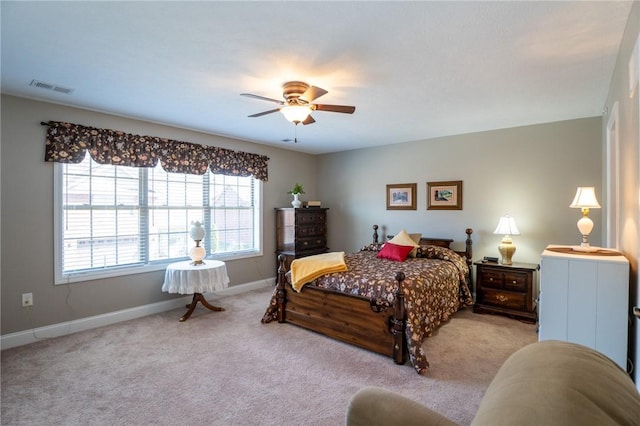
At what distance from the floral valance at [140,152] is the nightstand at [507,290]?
3.76m

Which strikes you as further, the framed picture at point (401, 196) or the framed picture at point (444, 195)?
the framed picture at point (401, 196)

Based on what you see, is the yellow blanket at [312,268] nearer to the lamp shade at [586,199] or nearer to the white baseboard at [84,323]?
the white baseboard at [84,323]

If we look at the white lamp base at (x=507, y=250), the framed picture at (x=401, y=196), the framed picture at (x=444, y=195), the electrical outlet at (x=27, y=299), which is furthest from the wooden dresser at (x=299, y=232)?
the electrical outlet at (x=27, y=299)

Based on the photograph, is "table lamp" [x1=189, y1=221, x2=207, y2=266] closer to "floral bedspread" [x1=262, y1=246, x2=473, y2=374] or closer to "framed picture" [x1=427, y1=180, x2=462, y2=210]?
"floral bedspread" [x1=262, y1=246, x2=473, y2=374]

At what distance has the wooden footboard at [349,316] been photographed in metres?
2.81

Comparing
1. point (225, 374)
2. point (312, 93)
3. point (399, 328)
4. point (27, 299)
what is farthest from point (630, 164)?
point (27, 299)

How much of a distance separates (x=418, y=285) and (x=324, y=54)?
89.0 inches

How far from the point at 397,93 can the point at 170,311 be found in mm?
3901

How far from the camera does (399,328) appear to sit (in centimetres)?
279

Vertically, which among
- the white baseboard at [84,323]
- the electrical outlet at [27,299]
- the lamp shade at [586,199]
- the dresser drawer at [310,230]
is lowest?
the white baseboard at [84,323]

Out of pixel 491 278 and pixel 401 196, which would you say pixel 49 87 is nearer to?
pixel 401 196

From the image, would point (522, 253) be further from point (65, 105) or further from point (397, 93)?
point (65, 105)

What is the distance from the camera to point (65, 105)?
3467 millimetres

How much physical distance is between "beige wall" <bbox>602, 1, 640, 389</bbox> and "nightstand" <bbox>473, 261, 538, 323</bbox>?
1643mm
